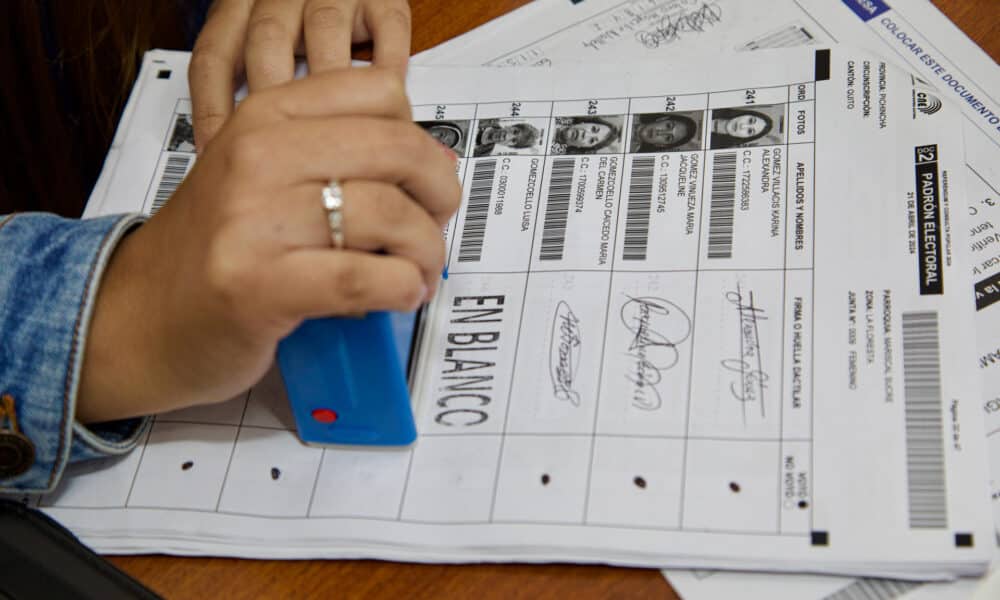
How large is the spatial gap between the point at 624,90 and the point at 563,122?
44 millimetres

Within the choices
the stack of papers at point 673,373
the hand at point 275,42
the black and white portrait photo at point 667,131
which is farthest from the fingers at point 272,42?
the black and white portrait photo at point 667,131

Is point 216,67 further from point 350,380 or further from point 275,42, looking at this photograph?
point 350,380

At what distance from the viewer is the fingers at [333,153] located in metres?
0.42

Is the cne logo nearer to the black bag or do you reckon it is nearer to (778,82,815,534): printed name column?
(778,82,815,534): printed name column

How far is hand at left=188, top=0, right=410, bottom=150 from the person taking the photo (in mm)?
617

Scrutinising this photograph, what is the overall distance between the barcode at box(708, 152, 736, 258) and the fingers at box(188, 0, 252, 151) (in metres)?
0.31

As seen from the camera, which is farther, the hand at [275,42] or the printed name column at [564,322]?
the hand at [275,42]

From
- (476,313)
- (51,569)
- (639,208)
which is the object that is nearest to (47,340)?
(51,569)

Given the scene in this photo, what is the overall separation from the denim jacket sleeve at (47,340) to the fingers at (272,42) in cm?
18

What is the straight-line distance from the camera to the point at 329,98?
443 millimetres

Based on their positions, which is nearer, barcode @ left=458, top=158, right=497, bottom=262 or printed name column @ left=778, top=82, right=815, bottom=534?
printed name column @ left=778, top=82, right=815, bottom=534
